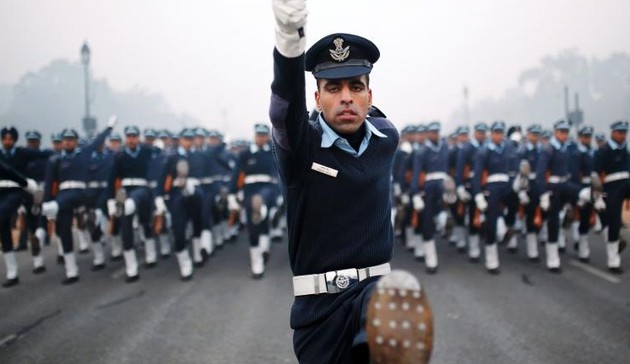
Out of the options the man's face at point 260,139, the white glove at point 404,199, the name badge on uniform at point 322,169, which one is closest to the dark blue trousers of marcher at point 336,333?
the name badge on uniform at point 322,169

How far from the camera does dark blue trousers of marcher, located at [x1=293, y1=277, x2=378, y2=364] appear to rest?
185 centimetres

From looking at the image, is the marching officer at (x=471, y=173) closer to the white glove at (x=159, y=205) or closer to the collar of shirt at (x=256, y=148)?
the collar of shirt at (x=256, y=148)

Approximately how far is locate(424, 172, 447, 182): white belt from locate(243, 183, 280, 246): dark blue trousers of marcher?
2.77m

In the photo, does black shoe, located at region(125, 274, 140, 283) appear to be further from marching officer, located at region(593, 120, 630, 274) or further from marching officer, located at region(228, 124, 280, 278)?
marching officer, located at region(593, 120, 630, 274)

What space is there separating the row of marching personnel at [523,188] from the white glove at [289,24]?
6.74m

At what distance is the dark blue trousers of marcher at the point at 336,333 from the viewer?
1.85 m

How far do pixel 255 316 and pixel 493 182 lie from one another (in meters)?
4.74

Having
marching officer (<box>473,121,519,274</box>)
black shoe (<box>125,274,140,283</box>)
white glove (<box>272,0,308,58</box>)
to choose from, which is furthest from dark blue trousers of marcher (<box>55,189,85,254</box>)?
white glove (<box>272,0,308,58</box>)

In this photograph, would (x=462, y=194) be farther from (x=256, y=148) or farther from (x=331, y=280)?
(x=331, y=280)

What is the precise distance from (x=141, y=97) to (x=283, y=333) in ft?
306

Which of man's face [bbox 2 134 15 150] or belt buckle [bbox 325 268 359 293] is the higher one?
man's face [bbox 2 134 15 150]

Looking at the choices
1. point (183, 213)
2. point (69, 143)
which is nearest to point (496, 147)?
point (183, 213)

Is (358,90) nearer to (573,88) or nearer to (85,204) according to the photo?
(85,204)

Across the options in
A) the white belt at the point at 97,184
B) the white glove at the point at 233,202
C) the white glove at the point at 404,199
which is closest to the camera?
the white glove at the point at 233,202
